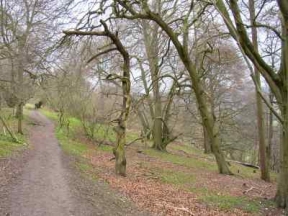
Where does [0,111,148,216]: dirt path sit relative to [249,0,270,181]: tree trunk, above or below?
below

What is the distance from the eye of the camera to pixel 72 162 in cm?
1567

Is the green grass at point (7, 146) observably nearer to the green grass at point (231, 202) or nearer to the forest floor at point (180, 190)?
the forest floor at point (180, 190)

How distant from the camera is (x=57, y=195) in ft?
31.0

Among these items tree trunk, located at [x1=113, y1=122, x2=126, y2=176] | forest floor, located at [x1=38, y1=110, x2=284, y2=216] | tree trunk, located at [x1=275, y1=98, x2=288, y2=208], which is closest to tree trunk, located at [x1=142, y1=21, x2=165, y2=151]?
forest floor, located at [x1=38, y1=110, x2=284, y2=216]

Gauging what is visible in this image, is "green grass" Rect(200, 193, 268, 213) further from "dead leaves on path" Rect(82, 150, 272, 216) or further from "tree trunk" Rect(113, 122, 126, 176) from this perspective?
"tree trunk" Rect(113, 122, 126, 176)

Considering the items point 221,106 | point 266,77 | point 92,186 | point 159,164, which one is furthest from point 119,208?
point 221,106

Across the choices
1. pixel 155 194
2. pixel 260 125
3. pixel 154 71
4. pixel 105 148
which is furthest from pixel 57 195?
pixel 154 71

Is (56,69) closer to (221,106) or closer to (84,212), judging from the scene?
(84,212)

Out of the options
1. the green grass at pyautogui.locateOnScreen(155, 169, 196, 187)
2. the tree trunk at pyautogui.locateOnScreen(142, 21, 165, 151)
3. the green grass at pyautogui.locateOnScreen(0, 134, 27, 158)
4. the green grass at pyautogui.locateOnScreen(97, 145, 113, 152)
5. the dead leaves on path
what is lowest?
the green grass at pyautogui.locateOnScreen(155, 169, 196, 187)

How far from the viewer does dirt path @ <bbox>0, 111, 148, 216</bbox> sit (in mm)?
8289

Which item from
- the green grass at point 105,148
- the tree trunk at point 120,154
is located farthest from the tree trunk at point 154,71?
the tree trunk at point 120,154

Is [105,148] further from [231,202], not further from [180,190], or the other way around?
[231,202]

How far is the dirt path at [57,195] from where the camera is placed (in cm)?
829

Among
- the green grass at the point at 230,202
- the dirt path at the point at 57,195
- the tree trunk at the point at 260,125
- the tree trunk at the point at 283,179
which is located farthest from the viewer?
the tree trunk at the point at 260,125
